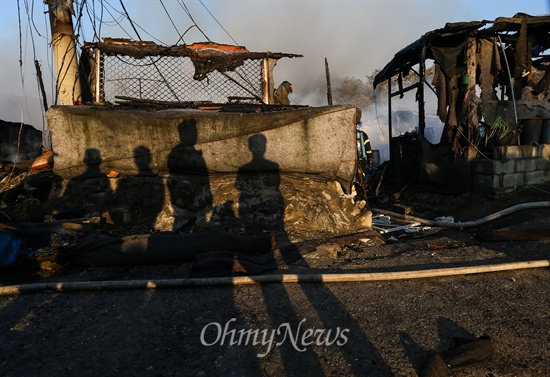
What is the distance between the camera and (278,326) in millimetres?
2594

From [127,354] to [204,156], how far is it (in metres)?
3.77

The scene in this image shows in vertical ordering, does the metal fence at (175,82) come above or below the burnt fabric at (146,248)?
above

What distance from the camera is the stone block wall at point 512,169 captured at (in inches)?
292

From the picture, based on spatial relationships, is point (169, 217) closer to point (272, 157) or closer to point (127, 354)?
point (272, 157)

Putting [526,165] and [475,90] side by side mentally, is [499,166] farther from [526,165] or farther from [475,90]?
[475,90]

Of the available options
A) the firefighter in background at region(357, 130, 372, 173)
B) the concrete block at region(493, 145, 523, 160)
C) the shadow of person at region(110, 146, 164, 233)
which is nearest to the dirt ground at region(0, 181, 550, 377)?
the shadow of person at region(110, 146, 164, 233)

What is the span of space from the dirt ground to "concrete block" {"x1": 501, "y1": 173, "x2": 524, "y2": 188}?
4505 mm

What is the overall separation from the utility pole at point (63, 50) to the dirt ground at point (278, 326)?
5402 mm

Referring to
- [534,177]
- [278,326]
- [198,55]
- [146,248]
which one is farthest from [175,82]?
[534,177]

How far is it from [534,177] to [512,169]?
723mm

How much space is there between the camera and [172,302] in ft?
9.86

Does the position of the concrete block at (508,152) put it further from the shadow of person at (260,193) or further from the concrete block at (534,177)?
the shadow of person at (260,193)

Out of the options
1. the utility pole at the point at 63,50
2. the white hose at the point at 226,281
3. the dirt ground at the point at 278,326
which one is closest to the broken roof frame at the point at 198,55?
the utility pole at the point at 63,50

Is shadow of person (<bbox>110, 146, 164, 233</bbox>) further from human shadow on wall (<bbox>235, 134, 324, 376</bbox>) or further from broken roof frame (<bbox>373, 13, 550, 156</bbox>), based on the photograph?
broken roof frame (<bbox>373, 13, 550, 156</bbox>)
